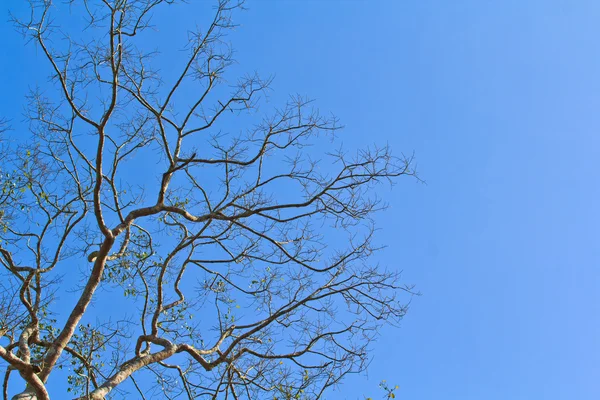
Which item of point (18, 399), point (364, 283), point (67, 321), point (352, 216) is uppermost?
point (352, 216)

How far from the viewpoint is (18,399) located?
237 inches

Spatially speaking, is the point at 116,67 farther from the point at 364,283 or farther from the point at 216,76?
the point at 364,283

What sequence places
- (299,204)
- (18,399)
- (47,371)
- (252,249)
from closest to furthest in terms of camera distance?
(18,399), (47,371), (299,204), (252,249)

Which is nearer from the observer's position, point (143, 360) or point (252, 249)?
point (143, 360)

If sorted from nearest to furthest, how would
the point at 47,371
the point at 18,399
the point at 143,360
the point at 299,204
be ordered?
Result: the point at 18,399 → the point at 47,371 → the point at 143,360 → the point at 299,204

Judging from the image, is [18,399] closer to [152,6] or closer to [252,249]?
[252,249]

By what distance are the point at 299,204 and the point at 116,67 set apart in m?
3.11

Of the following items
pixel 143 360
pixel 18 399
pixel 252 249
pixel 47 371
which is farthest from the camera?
pixel 252 249

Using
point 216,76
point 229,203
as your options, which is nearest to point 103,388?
point 229,203

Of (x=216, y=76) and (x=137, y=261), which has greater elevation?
(x=216, y=76)

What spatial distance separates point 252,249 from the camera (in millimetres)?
9102

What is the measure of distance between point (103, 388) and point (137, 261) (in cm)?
339

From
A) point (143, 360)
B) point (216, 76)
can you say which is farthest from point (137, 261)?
point (216, 76)

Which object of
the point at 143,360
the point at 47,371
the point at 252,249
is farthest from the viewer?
the point at 252,249
